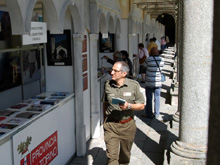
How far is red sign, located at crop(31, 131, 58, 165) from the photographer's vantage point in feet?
13.2

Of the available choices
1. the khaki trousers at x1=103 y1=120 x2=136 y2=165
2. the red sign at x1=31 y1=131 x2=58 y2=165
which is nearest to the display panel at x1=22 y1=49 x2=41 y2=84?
the red sign at x1=31 y1=131 x2=58 y2=165

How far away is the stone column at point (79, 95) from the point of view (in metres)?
5.25

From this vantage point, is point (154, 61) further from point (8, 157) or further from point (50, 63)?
point (8, 157)

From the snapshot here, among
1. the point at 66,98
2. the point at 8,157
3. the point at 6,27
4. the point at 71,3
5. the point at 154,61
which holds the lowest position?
the point at 8,157

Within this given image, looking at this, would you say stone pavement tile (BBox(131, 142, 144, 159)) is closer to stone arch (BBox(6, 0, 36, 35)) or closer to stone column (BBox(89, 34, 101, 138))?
stone column (BBox(89, 34, 101, 138))

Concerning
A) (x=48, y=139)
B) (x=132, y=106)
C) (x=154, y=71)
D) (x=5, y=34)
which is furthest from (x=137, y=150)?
(x=5, y=34)

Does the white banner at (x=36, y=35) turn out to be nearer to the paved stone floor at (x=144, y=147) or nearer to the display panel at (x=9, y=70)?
the display panel at (x=9, y=70)

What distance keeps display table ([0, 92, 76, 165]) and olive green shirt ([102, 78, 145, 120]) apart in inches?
37.7

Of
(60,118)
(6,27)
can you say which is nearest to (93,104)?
(60,118)

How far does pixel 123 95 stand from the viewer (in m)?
4.04

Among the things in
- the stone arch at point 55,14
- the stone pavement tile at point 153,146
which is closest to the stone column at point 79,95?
the stone arch at point 55,14

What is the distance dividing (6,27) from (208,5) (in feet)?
10.1

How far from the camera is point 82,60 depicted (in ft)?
18.3

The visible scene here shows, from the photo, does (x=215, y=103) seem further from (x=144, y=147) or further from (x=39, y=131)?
(x=144, y=147)
